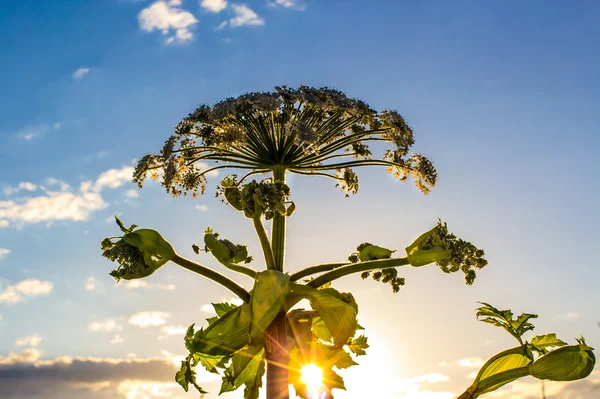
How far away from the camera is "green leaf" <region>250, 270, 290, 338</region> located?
8.38m

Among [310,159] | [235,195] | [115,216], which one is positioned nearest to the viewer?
[235,195]

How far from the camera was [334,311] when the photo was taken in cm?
877

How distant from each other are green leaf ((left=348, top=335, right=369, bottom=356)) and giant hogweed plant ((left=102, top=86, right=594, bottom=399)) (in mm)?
532

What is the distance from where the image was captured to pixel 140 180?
10.5m

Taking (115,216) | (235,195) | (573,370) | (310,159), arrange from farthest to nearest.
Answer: (310,159) → (115,216) → (235,195) → (573,370)

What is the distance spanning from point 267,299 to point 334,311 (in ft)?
3.06

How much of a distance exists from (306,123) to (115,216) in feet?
9.44

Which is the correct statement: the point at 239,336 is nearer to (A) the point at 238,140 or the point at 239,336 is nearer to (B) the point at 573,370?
(A) the point at 238,140

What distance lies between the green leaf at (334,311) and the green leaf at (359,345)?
70.6 inches

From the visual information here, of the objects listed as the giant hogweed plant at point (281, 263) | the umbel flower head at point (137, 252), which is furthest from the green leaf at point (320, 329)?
the umbel flower head at point (137, 252)

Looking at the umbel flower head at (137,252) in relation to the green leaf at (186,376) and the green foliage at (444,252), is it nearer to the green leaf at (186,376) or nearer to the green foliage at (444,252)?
the green leaf at (186,376)

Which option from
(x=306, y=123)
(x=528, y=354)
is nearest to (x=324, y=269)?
(x=306, y=123)

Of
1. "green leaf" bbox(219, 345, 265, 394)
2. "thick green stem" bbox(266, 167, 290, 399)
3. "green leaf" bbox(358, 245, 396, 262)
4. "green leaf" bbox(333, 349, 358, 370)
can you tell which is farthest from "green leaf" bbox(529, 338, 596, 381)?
"green leaf" bbox(219, 345, 265, 394)

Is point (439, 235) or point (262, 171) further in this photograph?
point (262, 171)
